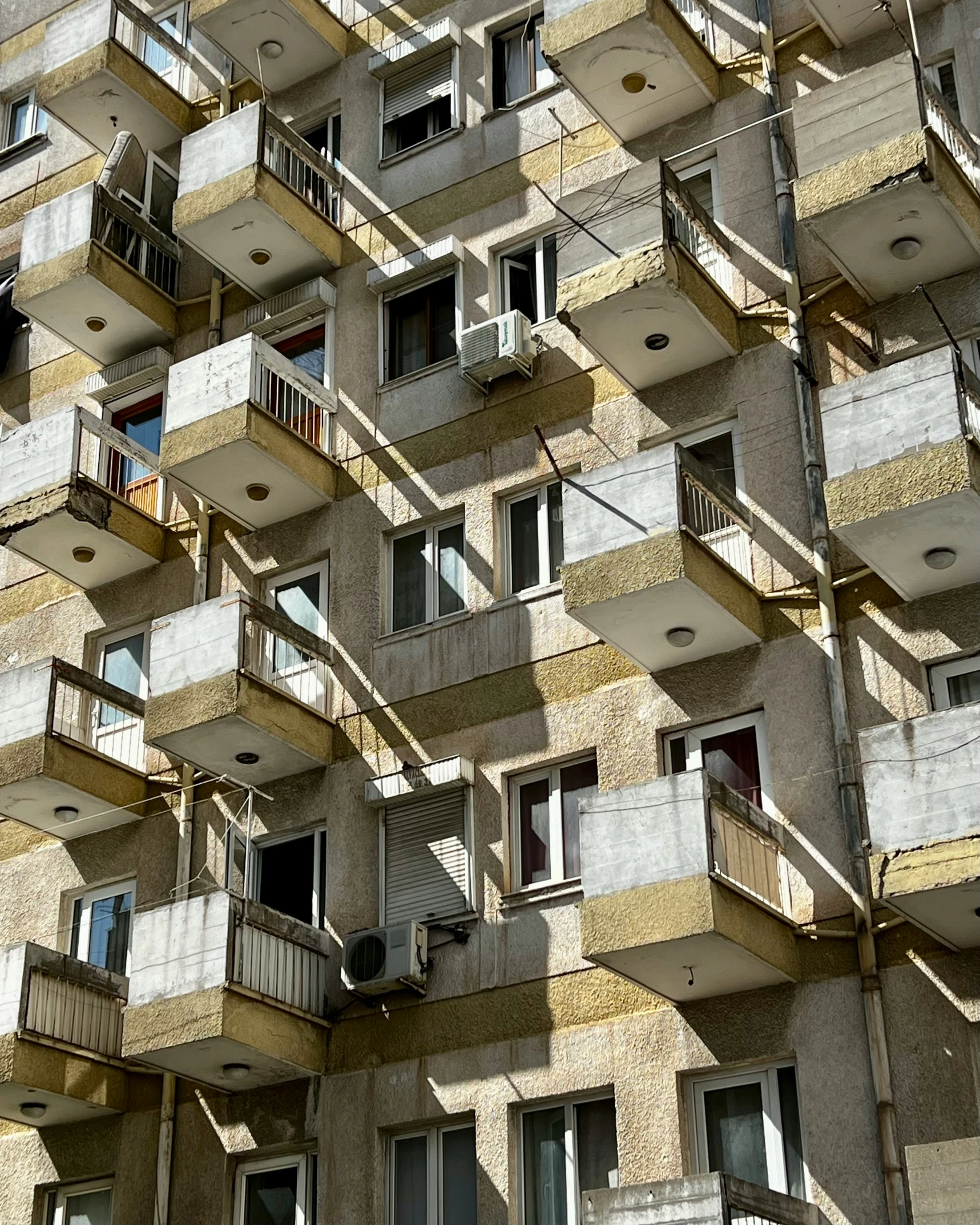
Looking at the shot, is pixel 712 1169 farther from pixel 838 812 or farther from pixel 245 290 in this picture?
pixel 245 290

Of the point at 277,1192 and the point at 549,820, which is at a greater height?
the point at 549,820

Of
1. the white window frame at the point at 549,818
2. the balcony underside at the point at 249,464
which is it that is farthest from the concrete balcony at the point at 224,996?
the balcony underside at the point at 249,464

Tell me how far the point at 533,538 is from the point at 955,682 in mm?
5316

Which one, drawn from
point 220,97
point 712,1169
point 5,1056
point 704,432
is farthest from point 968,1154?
point 220,97

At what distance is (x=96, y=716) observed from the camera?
22.1m

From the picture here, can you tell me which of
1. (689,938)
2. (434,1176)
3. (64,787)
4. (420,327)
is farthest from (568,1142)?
(420,327)

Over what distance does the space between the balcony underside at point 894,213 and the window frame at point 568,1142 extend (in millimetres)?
8321

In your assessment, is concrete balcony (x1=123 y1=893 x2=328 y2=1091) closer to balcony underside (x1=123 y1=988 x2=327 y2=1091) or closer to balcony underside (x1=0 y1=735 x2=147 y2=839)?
balcony underside (x1=123 y1=988 x2=327 y2=1091)

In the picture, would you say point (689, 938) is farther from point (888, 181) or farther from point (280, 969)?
point (888, 181)

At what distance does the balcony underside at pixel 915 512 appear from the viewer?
15430 mm

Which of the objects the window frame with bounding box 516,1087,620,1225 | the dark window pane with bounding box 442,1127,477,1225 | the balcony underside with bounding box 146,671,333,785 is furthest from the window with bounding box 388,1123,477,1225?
the balcony underside with bounding box 146,671,333,785

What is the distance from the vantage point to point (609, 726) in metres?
17.9

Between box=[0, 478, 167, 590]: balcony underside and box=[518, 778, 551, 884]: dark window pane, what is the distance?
6595 mm

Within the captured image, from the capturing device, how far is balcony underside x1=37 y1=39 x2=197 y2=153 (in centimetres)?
2488
